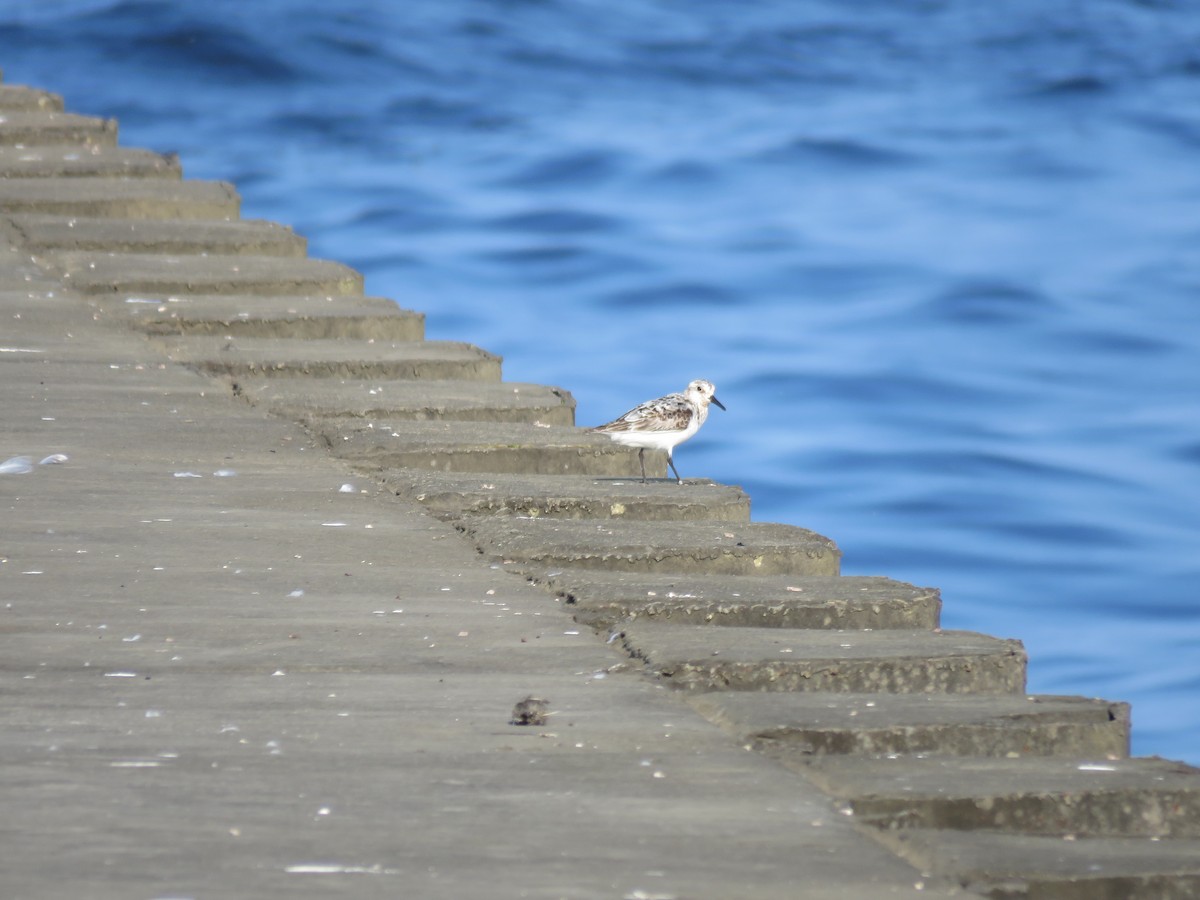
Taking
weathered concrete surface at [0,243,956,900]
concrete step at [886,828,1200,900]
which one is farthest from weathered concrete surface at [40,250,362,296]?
concrete step at [886,828,1200,900]

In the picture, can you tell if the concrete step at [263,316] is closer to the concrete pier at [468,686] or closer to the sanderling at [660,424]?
the concrete pier at [468,686]

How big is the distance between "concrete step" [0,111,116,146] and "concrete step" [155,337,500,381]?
7.35 ft

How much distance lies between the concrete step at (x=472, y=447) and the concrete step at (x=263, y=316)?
0.75 m

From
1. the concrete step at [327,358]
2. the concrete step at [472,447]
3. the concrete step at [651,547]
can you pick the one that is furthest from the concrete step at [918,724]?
the concrete step at [327,358]

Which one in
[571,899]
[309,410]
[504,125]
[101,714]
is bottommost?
[571,899]

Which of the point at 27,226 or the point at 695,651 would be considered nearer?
the point at 695,651

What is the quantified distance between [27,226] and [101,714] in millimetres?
3411

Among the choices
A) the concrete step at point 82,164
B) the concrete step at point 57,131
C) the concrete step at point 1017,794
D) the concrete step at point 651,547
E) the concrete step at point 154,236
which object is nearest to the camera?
the concrete step at point 1017,794

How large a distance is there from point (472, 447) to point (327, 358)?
77 centimetres

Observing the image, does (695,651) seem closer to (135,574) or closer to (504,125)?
(135,574)

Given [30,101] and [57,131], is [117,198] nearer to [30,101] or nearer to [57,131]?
[57,131]

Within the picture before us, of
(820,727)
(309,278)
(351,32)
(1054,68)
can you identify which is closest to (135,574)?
(820,727)

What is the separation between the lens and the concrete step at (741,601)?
2.72 meters

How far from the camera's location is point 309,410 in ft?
13.0
